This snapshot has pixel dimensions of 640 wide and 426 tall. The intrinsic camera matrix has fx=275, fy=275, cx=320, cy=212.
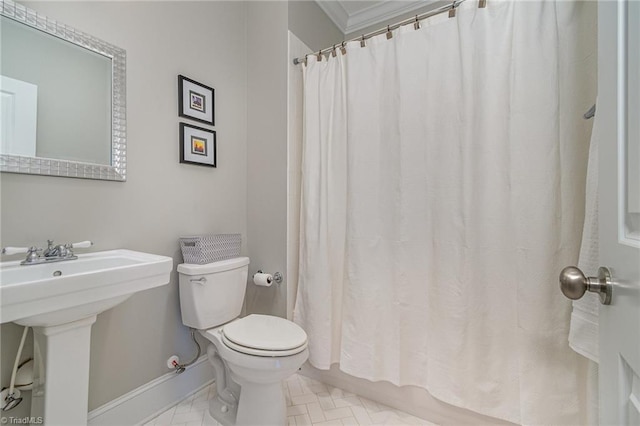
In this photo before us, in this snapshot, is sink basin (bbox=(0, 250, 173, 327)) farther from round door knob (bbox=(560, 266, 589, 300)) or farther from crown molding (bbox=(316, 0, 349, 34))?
crown molding (bbox=(316, 0, 349, 34))

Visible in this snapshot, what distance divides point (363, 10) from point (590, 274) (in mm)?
2210

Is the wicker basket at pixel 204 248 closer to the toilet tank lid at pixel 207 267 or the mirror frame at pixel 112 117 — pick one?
the toilet tank lid at pixel 207 267

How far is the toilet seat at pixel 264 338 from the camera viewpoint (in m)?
1.15

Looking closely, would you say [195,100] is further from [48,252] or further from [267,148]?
[48,252]

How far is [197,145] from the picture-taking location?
160 centimetres

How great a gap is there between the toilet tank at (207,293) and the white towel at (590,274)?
4.80ft

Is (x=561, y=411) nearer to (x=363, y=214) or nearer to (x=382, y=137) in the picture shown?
(x=363, y=214)

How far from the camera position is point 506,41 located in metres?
1.16

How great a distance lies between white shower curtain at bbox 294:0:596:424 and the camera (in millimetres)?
1078

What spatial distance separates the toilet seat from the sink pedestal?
20.1 inches

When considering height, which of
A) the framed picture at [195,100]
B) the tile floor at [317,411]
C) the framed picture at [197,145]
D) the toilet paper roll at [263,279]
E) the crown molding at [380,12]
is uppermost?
the crown molding at [380,12]

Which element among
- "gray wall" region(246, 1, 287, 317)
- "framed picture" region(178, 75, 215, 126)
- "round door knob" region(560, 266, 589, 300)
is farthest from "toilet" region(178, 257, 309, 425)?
"round door knob" region(560, 266, 589, 300)

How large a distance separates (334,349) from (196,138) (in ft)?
4.81

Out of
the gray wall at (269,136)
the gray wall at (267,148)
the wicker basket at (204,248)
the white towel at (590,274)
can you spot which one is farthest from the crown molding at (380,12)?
the wicker basket at (204,248)
